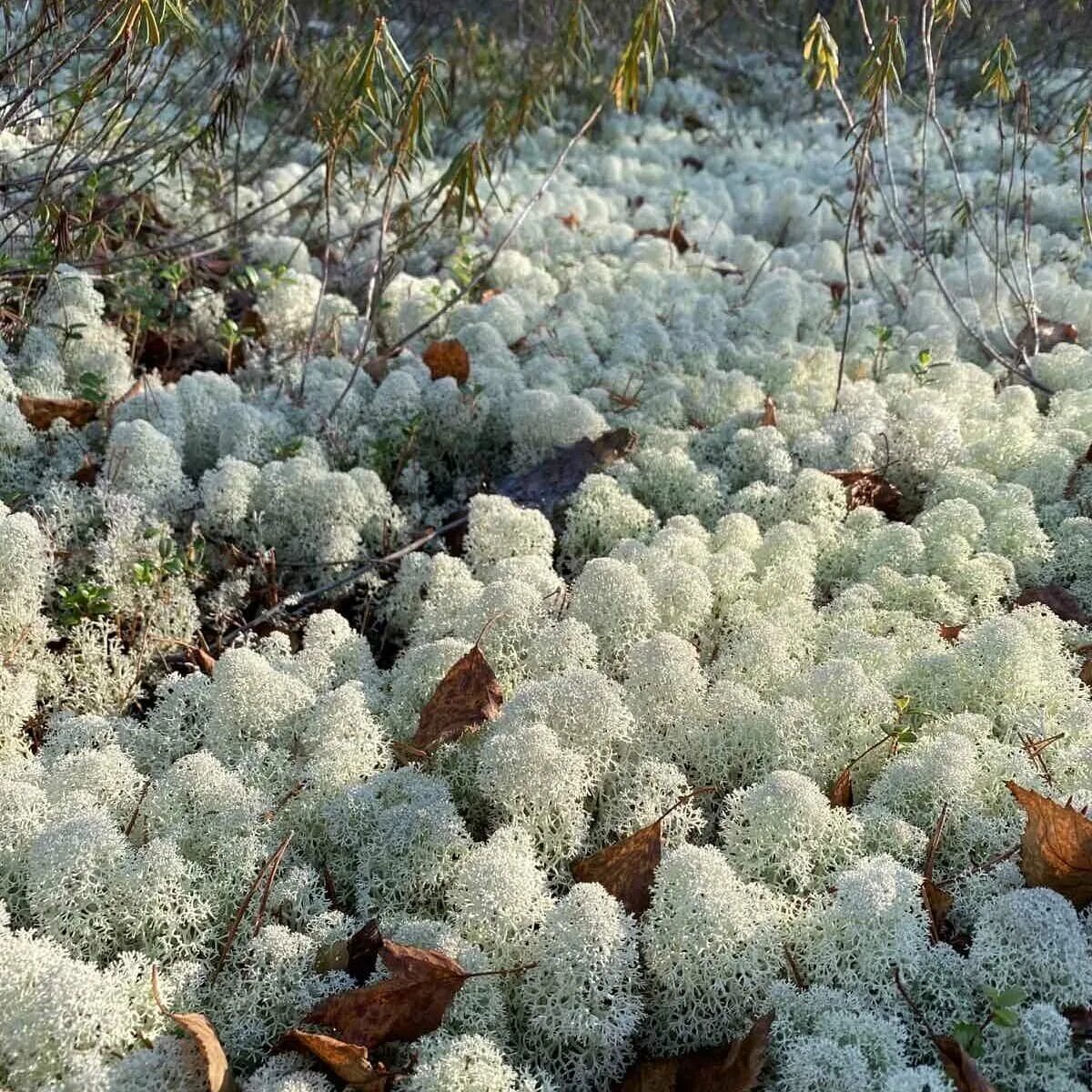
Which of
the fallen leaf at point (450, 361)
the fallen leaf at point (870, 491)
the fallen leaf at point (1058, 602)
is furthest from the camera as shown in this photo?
the fallen leaf at point (450, 361)

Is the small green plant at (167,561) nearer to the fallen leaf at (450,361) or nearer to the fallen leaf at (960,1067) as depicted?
the fallen leaf at (450,361)

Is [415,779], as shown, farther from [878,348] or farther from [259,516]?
[878,348]

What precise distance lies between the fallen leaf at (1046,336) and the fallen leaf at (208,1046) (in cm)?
356

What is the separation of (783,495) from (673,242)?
253 centimetres

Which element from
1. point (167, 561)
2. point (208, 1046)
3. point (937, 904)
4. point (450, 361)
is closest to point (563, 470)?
point (450, 361)

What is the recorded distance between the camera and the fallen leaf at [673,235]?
5059 mm

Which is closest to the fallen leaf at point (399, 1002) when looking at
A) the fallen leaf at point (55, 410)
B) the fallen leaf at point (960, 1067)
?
the fallen leaf at point (960, 1067)

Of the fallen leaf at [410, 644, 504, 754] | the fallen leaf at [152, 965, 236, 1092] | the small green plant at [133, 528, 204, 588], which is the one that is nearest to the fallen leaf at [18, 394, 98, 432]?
the small green plant at [133, 528, 204, 588]

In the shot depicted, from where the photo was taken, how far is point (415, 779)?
1989 mm

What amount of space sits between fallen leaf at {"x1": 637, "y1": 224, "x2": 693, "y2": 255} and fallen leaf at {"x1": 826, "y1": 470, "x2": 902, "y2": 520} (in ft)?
7.44

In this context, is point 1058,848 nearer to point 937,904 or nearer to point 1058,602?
point 937,904

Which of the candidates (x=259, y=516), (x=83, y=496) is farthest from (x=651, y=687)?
(x=83, y=496)

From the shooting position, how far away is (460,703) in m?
2.14

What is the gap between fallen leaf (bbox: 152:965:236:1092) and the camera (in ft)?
4.83
